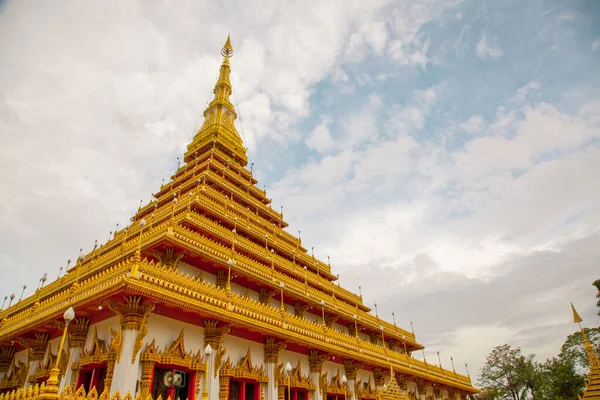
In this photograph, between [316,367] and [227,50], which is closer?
[316,367]

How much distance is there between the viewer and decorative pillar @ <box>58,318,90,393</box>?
1561 cm

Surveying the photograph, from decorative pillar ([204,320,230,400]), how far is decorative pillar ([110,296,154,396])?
3.12 metres

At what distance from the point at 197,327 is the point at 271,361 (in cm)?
464

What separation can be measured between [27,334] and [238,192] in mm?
18222

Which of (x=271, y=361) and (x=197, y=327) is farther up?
(x=197, y=327)

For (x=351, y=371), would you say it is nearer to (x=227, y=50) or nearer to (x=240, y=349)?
(x=240, y=349)

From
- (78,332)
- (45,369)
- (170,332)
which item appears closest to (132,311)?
(170,332)

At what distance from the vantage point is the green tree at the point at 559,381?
49.4 metres

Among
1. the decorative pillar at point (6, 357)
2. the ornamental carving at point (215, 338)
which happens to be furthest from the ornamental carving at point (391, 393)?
the decorative pillar at point (6, 357)

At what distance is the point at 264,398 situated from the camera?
728 inches

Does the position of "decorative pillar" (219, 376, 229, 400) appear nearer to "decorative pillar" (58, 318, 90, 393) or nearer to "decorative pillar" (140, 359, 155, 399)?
"decorative pillar" (140, 359, 155, 399)

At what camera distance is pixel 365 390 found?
25.8m

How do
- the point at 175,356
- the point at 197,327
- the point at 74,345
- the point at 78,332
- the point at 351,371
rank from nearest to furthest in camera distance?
the point at 175,356 < the point at 74,345 < the point at 78,332 < the point at 197,327 < the point at 351,371

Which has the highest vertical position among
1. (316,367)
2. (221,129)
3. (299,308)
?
(221,129)
